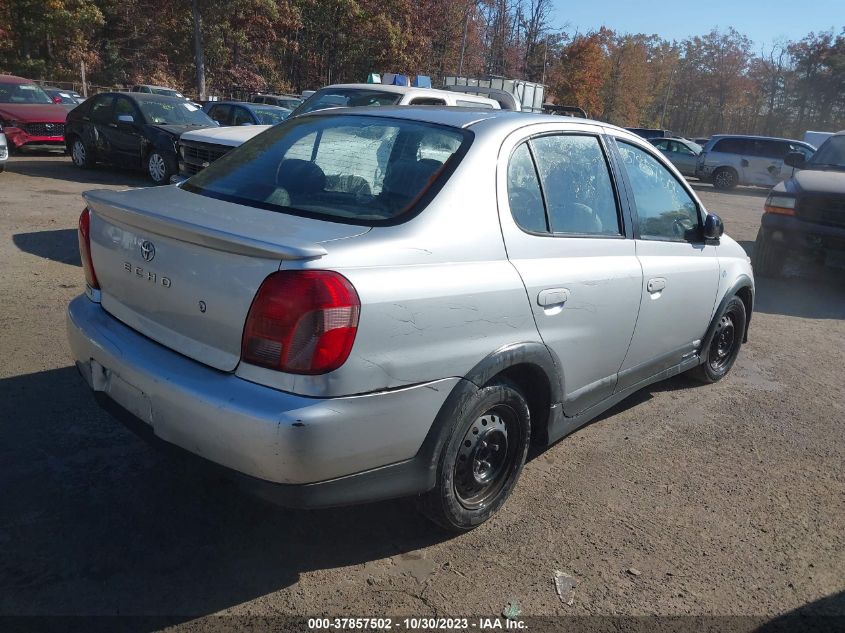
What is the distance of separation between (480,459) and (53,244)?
6.60m

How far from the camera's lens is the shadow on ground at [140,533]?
2.61m

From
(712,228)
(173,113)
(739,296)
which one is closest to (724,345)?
(739,296)

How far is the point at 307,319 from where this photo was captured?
7.77 ft

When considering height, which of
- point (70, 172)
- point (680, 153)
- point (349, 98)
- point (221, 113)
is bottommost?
point (680, 153)

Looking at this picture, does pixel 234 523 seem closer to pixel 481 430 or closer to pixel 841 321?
pixel 481 430

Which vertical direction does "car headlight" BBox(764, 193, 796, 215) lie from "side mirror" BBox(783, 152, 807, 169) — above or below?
below

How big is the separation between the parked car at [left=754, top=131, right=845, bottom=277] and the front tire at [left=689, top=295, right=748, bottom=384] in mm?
3698

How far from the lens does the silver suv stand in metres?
2.40

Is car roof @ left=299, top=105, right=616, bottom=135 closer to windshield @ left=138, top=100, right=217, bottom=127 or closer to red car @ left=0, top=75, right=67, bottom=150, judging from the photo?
windshield @ left=138, top=100, right=217, bottom=127

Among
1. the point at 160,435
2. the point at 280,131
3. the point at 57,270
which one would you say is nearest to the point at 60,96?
the point at 57,270

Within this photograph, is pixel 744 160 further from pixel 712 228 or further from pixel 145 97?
pixel 712 228

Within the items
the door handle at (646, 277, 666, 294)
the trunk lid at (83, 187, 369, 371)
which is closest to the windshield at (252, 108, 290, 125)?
the door handle at (646, 277, 666, 294)

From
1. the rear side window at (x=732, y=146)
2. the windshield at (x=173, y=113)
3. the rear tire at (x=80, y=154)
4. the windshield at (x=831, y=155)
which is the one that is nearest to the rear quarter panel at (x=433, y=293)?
the windshield at (x=831, y=155)

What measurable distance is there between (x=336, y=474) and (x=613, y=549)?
1.43 m
